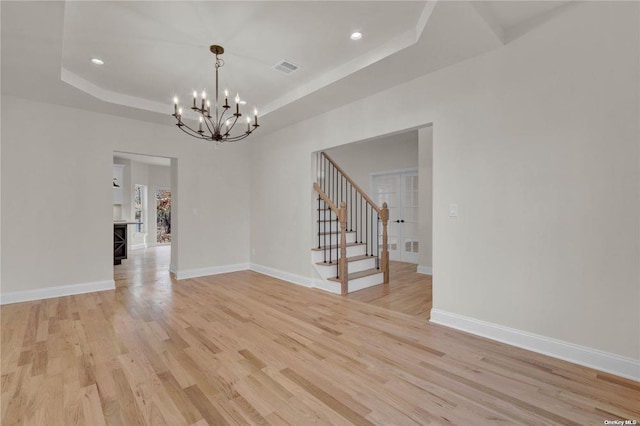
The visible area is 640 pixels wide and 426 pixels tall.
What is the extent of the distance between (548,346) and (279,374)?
2.23 meters

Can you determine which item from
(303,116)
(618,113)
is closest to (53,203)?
(303,116)

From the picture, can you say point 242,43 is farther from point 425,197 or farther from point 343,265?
point 425,197

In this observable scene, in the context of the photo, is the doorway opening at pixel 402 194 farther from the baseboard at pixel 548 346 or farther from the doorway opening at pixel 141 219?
the doorway opening at pixel 141 219

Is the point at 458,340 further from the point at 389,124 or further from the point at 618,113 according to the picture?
the point at 389,124

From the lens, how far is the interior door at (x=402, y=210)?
689 cm

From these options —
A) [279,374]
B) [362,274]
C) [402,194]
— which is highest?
[402,194]

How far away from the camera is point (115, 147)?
4824 mm

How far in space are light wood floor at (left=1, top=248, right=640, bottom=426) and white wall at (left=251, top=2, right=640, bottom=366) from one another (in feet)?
1.36

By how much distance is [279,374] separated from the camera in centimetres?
223

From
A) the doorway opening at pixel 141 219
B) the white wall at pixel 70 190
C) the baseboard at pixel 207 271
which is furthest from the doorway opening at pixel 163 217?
the white wall at pixel 70 190

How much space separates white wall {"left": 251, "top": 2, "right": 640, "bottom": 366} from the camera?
2.19 m

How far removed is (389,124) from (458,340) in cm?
249

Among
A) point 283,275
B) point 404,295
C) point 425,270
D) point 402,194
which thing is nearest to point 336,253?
point 283,275

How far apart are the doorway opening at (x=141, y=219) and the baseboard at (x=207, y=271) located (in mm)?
208
